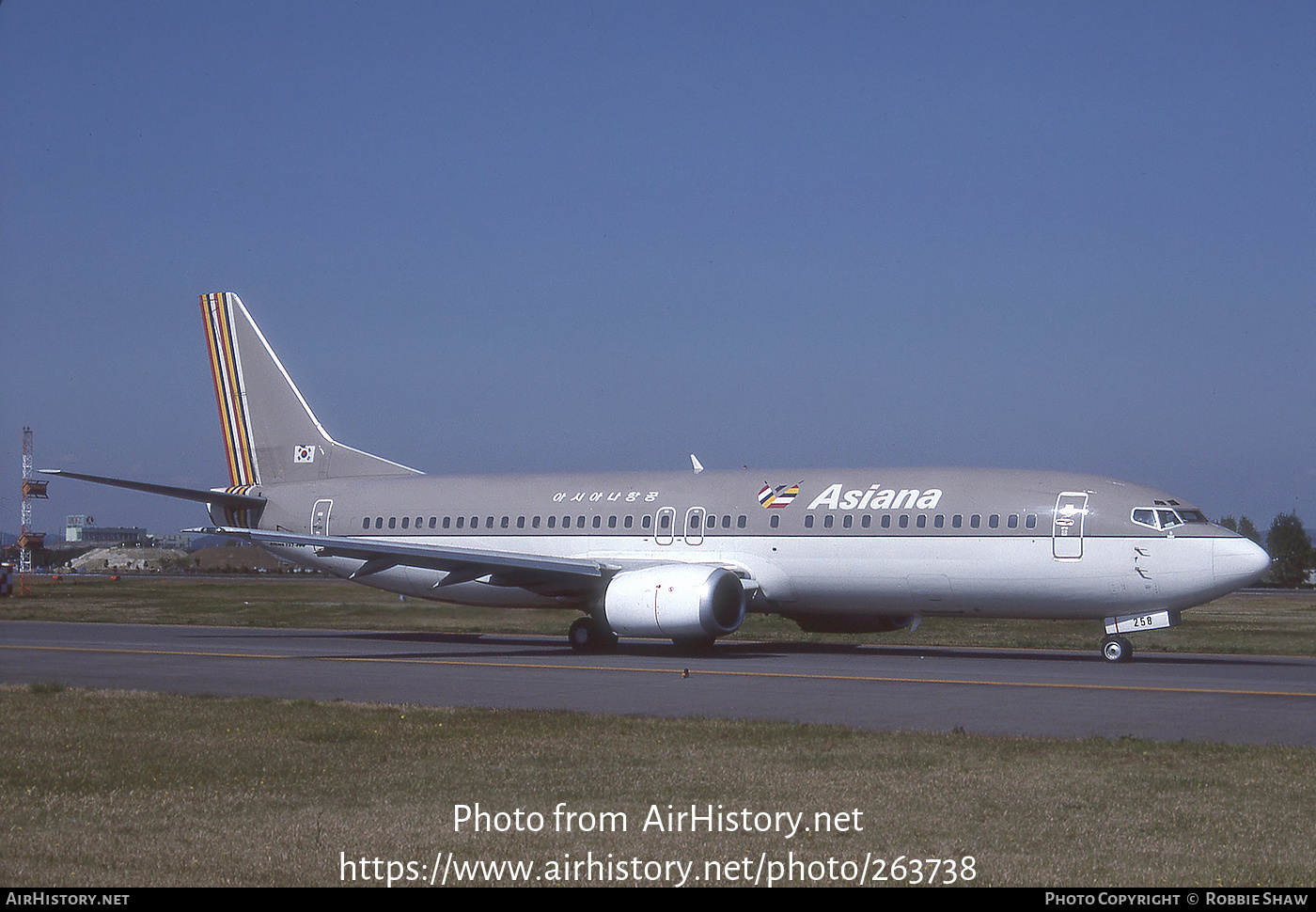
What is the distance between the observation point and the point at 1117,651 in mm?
23188

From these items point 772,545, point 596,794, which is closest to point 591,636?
point 772,545

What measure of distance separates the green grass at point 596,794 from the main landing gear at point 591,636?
1214 centimetres

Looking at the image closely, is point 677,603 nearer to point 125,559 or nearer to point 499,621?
point 499,621

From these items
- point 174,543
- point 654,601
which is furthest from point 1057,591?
point 174,543

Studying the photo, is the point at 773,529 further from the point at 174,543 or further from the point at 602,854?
the point at 174,543

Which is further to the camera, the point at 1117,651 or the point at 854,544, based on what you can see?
the point at 854,544

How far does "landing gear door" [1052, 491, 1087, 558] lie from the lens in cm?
2364

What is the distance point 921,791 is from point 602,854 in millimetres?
3080

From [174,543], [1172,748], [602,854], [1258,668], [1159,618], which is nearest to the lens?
[602,854]

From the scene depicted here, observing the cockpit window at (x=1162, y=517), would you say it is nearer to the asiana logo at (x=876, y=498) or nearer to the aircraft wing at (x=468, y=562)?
the asiana logo at (x=876, y=498)

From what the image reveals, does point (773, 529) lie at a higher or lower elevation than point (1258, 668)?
higher

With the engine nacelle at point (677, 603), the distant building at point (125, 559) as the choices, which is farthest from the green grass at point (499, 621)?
the distant building at point (125, 559)

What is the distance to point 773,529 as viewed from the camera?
87.4 feet

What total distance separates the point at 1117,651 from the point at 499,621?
17.8 meters
